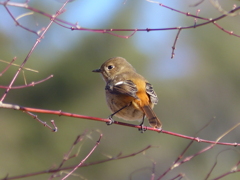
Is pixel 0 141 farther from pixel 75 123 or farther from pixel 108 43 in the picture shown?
pixel 108 43

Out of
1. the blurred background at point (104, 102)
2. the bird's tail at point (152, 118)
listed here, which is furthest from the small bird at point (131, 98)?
the blurred background at point (104, 102)

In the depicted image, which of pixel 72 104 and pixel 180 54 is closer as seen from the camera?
pixel 72 104

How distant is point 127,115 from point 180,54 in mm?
17137

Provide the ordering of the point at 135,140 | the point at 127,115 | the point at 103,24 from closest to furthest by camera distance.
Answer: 1. the point at 127,115
2. the point at 135,140
3. the point at 103,24

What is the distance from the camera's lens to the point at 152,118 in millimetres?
3881

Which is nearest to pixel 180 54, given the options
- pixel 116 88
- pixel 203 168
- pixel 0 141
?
pixel 203 168

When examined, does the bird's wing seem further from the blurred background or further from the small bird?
the blurred background

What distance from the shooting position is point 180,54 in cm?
2103

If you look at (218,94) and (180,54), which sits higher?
(180,54)

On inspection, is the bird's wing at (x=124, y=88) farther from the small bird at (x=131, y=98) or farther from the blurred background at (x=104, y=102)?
the blurred background at (x=104, y=102)

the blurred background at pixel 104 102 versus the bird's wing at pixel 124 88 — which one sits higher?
the blurred background at pixel 104 102

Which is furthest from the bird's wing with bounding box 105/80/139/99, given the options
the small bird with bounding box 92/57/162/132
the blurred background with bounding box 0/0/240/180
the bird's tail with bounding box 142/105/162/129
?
the blurred background with bounding box 0/0/240/180

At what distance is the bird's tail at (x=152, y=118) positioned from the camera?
3.80 meters

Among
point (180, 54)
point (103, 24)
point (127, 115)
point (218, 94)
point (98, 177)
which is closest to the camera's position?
point (127, 115)
